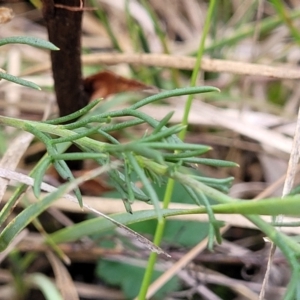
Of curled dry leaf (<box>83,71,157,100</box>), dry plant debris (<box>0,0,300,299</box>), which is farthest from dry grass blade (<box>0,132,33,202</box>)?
curled dry leaf (<box>83,71,157,100</box>)

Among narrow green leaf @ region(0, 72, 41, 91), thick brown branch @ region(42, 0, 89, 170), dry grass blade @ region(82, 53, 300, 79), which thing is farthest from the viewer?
dry grass blade @ region(82, 53, 300, 79)

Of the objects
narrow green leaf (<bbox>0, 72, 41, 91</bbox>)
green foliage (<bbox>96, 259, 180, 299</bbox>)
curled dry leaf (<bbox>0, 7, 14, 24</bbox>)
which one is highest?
curled dry leaf (<bbox>0, 7, 14, 24</bbox>)

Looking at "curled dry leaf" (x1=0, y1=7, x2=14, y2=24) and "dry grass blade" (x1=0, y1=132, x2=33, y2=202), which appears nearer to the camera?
"curled dry leaf" (x1=0, y1=7, x2=14, y2=24)

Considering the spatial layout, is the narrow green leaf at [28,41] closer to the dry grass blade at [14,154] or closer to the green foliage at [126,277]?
the dry grass blade at [14,154]

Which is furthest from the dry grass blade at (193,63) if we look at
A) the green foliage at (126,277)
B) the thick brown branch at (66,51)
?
the green foliage at (126,277)

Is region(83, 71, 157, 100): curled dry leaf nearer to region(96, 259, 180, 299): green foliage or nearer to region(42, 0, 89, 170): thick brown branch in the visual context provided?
region(42, 0, 89, 170): thick brown branch

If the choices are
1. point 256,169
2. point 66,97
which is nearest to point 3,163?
point 66,97

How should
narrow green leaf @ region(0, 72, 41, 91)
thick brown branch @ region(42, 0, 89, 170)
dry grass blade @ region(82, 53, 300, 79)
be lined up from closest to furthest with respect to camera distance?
1. narrow green leaf @ region(0, 72, 41, 91)
2. thick brown branch @ region(42, 0, 89, 170)
3. dry grass blade @ region(82, 53, 300, 79)

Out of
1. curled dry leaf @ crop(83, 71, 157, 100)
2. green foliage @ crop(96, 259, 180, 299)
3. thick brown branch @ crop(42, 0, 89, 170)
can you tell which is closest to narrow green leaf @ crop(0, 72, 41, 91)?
thick brown branch @ crop(42, 0, 89, 170)

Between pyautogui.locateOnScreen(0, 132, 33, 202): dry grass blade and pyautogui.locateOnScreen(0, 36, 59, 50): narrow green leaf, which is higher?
pyautogui.locateOnScreen(0, 36, 59, 50): narrow green leaf

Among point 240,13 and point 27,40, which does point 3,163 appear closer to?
point 27,40
